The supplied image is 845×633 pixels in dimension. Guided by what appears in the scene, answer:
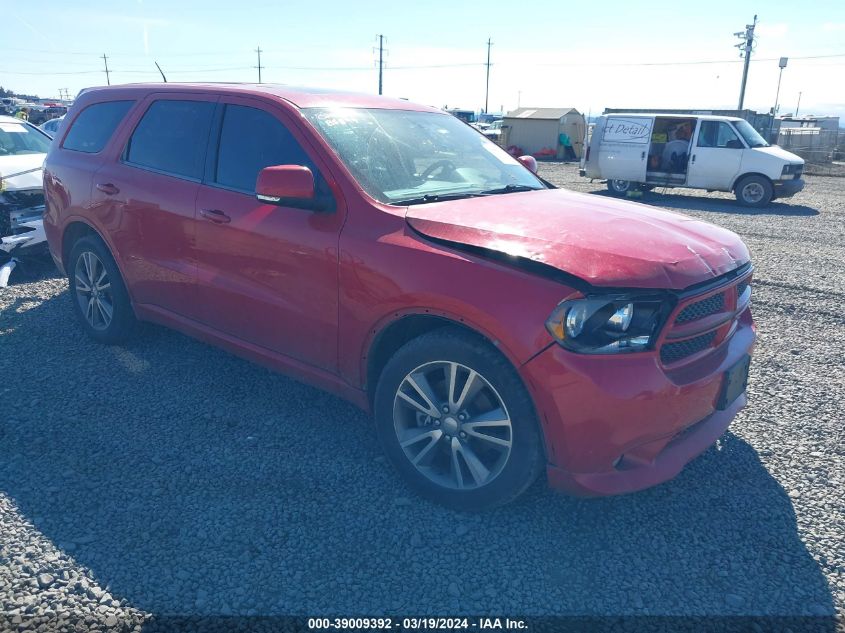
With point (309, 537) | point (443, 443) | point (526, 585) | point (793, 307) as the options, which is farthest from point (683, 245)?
point (793, 307)

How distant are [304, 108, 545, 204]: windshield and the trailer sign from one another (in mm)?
13041

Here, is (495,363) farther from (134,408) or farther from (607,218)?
(134,408)

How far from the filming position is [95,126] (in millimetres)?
4934

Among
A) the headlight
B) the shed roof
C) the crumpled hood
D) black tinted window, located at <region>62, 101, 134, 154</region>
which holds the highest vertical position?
the shed roof

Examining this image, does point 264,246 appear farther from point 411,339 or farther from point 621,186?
point 621,186

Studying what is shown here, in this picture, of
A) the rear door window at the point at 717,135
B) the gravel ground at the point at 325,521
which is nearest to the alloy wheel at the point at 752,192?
the rear door window at the point at 717,135

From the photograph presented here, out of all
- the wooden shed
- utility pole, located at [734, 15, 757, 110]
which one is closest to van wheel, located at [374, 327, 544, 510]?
the wooden shed

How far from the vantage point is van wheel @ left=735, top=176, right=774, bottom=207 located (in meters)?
14.6

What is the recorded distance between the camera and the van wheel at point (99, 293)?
4754 millimetres

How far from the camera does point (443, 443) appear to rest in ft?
10.0

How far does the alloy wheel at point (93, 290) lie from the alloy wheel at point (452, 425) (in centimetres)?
291

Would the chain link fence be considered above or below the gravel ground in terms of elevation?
above

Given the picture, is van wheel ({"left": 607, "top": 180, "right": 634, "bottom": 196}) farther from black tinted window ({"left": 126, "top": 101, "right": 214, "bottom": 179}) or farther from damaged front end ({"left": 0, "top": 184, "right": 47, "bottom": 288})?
black tinted window ({"left": 126, "top": 101, "right": 214, "bottom": 179})

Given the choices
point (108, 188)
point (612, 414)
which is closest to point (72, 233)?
point (108, 188)
